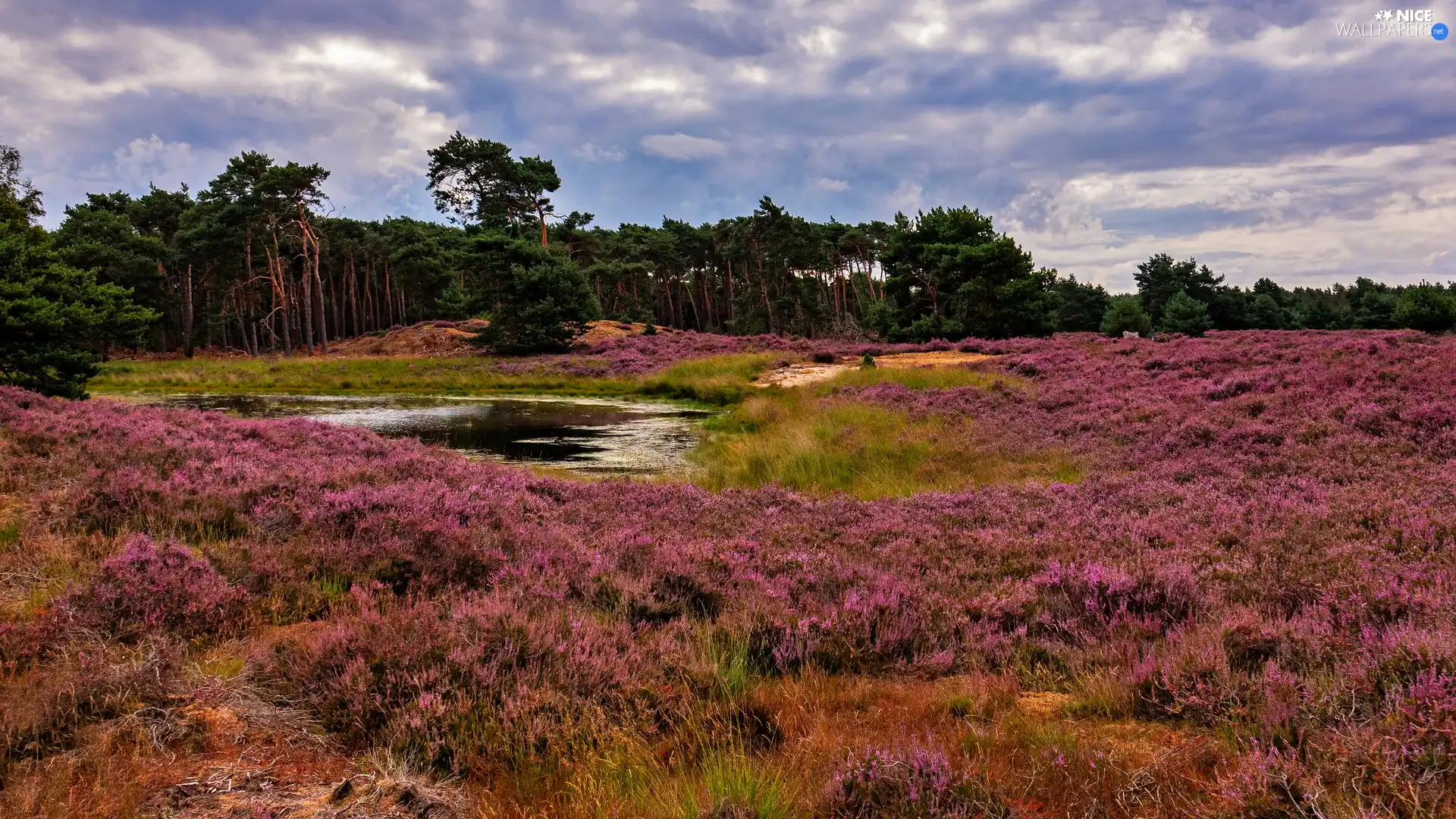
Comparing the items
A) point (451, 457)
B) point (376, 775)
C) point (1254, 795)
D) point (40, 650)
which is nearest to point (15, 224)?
point (451, 457)

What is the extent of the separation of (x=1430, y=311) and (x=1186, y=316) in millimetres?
30235

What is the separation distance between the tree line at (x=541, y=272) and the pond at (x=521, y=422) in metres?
5.19

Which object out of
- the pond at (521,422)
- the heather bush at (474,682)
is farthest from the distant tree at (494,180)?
the heather bush at (474,682)

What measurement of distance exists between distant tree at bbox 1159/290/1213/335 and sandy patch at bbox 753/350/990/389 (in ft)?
124

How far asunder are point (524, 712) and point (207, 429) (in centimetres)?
1187

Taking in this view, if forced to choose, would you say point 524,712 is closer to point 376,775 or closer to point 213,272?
point 376,775

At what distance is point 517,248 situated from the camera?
41094 millimetres

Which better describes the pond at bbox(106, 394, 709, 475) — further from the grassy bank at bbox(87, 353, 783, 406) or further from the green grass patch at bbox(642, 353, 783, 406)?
the grassy bank at bbox(87, 353, 783, 406)

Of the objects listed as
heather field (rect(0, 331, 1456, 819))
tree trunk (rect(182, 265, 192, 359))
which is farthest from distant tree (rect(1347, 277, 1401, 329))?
tree trunk (rect(182, 265, 192, 359))

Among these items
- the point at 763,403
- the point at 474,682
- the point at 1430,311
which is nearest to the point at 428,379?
the point at 763,403

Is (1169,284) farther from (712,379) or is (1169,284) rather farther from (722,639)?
(722,639)

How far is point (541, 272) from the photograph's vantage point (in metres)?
40.3

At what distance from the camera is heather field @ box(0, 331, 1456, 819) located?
116 inches

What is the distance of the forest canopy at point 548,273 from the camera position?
131ft
